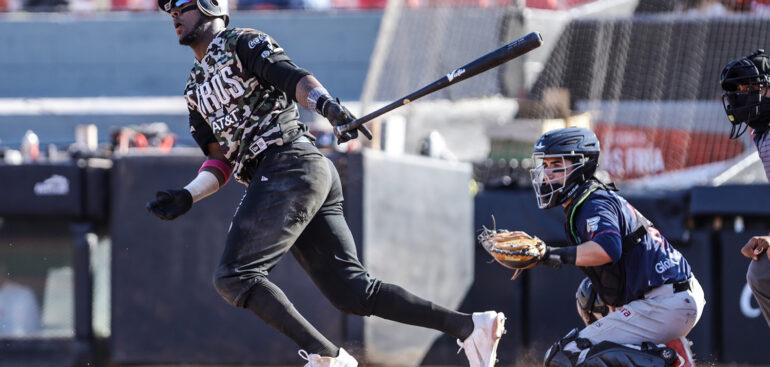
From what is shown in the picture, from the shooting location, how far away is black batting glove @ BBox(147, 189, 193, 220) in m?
4.63

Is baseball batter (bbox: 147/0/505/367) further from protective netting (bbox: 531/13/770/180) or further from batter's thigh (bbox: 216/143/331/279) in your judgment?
protective netting (bbox: 531/13/770/180)

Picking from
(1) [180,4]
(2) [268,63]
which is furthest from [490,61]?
(1) [180,4]

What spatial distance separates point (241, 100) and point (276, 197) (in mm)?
509

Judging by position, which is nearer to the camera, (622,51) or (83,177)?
(83,177)

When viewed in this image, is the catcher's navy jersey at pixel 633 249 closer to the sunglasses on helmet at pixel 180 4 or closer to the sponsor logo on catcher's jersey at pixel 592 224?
the sponsor logo on catcher's jersey at pixel 592 224

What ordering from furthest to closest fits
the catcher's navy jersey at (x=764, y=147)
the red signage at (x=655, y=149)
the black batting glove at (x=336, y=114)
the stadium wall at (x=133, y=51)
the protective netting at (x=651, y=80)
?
the stadium wall at (x=133, y=51)
the protective netting at (x=651, y=80)
the red signage at (x=655, y=149)
the catcher's navy jersey at (x=764, y=147)
the black batting glove at (x=336, y=114)

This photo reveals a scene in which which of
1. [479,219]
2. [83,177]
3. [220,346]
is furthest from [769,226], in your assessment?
[83,177]

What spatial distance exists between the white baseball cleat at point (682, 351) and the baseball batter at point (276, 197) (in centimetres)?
81

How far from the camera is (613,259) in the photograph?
430 centimetres

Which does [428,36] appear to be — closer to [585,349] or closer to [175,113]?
[175,113]

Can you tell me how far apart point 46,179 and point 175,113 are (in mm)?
4026

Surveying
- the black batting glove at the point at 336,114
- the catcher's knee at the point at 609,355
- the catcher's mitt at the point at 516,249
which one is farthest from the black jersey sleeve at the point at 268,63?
the catcher's knee at the point at 609,355

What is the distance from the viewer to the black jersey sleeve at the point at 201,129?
492cm

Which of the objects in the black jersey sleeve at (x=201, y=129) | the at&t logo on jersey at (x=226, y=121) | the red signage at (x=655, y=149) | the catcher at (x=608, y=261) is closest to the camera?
the catcher at (x=608, y=261)
